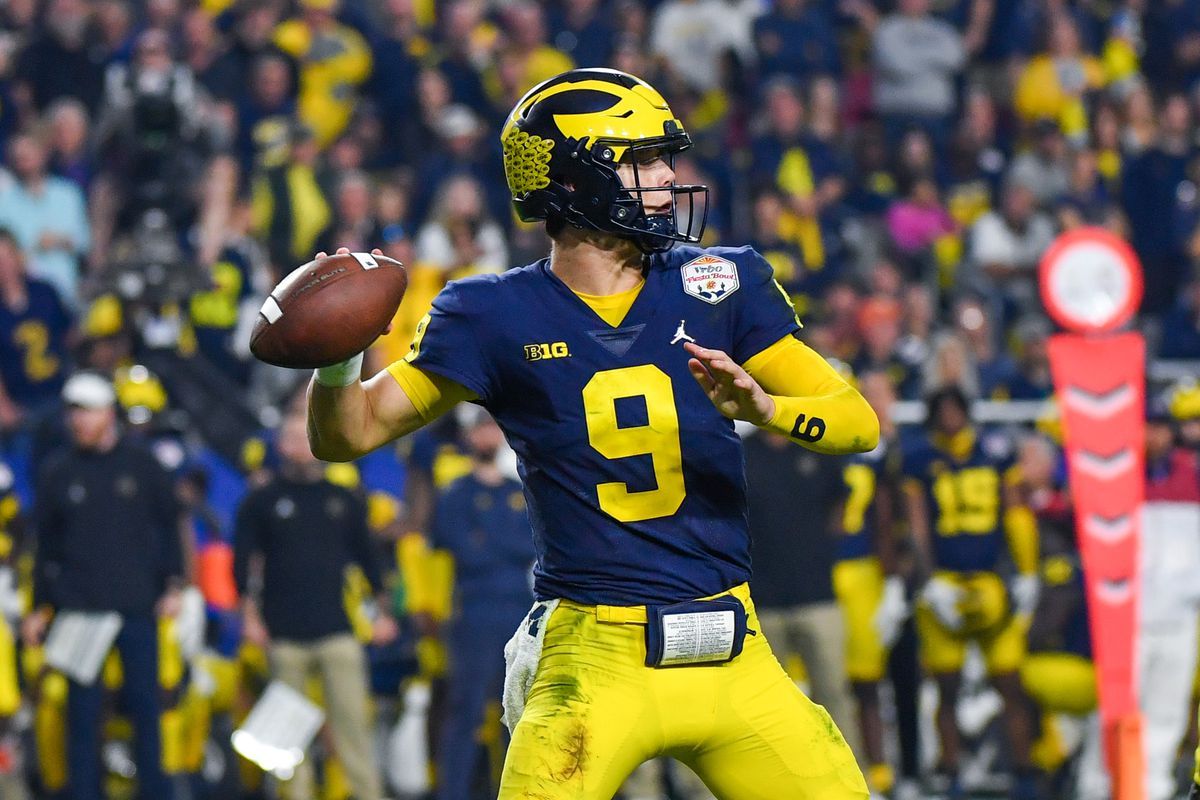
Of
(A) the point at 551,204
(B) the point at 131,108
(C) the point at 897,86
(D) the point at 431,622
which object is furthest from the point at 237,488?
(A) the point at 551,204

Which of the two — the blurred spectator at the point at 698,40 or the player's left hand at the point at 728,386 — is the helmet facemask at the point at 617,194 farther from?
the blurred spectator at the point at 698,40

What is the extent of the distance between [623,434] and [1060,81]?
10130 mm

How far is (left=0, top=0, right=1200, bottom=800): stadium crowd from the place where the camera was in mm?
8875

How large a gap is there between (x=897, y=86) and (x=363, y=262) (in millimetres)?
9798

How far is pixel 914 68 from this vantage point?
517 inches

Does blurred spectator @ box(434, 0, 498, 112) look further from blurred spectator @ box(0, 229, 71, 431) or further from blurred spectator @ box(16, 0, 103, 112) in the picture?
blurred spectator @ box(0, 229, 71, 431)

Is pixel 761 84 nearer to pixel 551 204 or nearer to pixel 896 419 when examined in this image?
pixel 896 419

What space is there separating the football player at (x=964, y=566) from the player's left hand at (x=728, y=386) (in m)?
Result: 5.73

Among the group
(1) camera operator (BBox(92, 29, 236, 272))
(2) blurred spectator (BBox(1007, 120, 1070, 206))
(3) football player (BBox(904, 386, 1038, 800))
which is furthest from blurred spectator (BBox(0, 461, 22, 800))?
(2) blurred spectator (BBox(1007, 120, 1070, 206))

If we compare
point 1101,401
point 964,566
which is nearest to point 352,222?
point 964,566

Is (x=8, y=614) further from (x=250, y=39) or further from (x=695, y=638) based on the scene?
(x=695, y=638)

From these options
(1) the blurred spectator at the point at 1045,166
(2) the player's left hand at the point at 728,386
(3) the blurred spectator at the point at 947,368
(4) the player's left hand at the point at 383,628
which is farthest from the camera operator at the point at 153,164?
(2) the player's left hand at the point at 728,386

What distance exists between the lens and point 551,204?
13.0 feet

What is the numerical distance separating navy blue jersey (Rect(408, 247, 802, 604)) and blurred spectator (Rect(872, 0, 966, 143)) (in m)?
9.42
